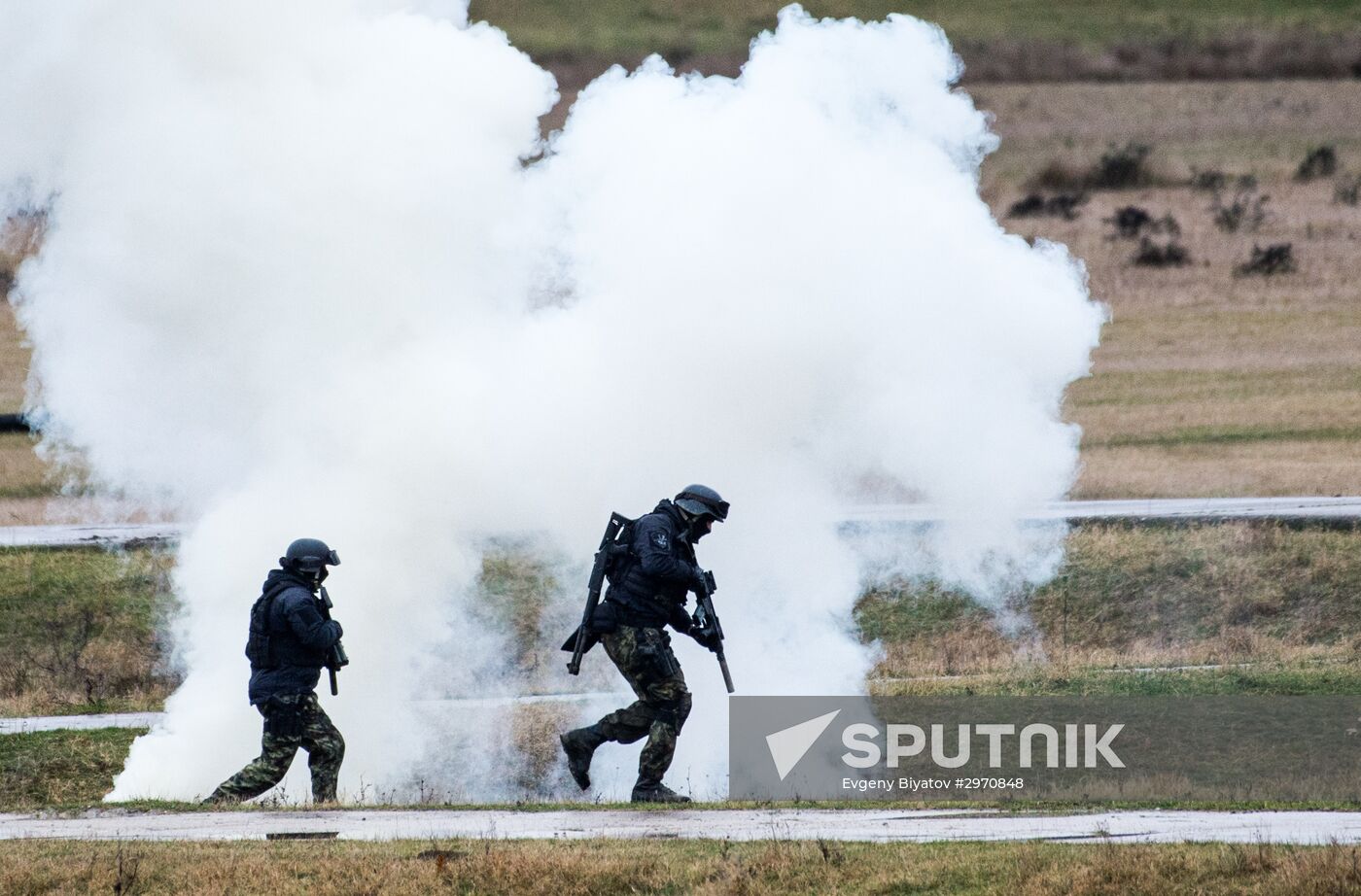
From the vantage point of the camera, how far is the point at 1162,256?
192 ft

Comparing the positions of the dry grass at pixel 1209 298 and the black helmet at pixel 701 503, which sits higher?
the dry grass at pixel 1209 298

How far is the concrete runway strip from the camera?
44.0ft

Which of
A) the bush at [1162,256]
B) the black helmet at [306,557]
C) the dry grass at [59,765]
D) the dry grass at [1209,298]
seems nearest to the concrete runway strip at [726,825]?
the black helmet at [306,557]

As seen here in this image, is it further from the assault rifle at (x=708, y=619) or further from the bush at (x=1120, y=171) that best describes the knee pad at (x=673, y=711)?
the bush at (x=1120, y=171)

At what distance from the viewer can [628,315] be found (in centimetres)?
2061

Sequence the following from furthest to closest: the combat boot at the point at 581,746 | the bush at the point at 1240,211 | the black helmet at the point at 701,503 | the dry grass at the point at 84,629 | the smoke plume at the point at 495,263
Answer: the bush at the point at 1240,211, the dry grass at the point at 84,629, the smoke plume at the point at 495,263, the combat boot at the point at 581,746, the black helmet at the point at 701,503

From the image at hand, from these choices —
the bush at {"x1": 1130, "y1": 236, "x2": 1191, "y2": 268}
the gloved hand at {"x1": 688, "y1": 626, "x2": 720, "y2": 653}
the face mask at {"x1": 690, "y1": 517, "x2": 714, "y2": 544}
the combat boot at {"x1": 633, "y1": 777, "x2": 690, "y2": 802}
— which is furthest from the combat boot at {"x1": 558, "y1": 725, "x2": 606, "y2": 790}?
the bush at {"x1": 1130, "y1": 236, "x2": 1191, "y2": 268}

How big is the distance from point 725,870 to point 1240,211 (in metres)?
55.3

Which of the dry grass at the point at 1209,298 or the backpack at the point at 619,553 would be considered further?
the dry grass at the point at 1209,298

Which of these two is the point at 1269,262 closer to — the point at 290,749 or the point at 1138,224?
the point at 1138,224

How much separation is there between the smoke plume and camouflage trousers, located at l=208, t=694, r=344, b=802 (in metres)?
4.03

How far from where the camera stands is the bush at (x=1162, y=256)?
58.2 metres

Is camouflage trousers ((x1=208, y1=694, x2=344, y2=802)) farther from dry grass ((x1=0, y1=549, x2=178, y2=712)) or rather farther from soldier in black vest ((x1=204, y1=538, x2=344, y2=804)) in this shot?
dry grass ((x1=0, y1=549, x2=178, y2=712))

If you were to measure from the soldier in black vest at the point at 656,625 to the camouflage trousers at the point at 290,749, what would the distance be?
1.96 metres
